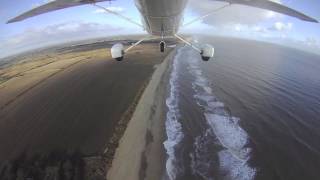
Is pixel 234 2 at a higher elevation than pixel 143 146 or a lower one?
higher

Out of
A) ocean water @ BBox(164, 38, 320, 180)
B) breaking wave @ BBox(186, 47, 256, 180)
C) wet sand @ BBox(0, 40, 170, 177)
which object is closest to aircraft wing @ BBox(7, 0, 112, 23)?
wet sand @ BBox(0, 40, 170, 177)

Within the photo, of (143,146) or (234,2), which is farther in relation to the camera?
(143,146)

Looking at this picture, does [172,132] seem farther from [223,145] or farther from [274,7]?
[274,7]

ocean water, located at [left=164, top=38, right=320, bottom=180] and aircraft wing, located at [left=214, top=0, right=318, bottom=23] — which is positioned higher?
aircraft wing, located at [left=214, top=0, right=318, bottom=23]

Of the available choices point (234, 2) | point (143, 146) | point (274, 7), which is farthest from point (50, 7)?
point (143, 146)

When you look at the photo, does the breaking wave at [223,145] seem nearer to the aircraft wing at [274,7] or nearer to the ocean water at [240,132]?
the ocean water at [240,132]

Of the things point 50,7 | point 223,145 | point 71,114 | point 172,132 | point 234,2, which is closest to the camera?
point 234,2

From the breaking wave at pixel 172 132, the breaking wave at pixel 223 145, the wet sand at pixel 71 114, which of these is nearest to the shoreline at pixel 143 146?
the breaking wave at pixel 172 132

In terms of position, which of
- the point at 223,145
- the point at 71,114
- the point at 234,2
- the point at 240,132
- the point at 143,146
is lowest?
the point at 240,132

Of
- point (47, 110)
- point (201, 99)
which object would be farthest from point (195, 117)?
point (47, 110)

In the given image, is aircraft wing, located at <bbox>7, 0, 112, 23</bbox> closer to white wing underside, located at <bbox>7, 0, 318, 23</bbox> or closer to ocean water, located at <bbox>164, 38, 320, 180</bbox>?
white wing underside, located at <bbox>7, 0, 318, 23</bbox>
